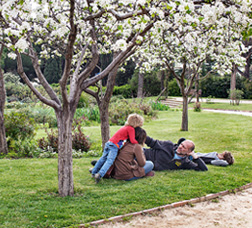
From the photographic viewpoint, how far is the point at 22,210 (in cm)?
452

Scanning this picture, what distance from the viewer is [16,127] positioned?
9.68m

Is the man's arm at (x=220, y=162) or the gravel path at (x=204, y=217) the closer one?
the gravel path at (x=204, y=217)

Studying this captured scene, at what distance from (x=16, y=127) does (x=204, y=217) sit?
694cm

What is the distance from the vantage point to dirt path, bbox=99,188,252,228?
4316mm

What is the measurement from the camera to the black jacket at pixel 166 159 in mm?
6539

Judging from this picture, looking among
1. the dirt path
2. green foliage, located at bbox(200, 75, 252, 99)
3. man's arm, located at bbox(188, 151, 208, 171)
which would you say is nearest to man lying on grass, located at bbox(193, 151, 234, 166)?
man's arm, located at bbox(188, 151, 208, 171)

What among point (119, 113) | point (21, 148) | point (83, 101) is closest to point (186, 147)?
point (21, 148)

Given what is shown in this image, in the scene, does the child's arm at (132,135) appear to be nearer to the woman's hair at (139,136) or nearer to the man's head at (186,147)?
the woman's hair at (139,136)

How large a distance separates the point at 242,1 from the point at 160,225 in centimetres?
352

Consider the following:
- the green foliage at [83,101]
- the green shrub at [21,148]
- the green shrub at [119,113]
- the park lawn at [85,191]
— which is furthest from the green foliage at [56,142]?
the green foliage at [83,101]

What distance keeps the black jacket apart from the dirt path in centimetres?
141

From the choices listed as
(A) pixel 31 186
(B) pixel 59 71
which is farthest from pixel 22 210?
(B) pixel 59 71

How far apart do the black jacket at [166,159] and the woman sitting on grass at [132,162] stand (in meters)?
0.48

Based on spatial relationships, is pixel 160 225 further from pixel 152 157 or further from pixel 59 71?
pixel 59 71
